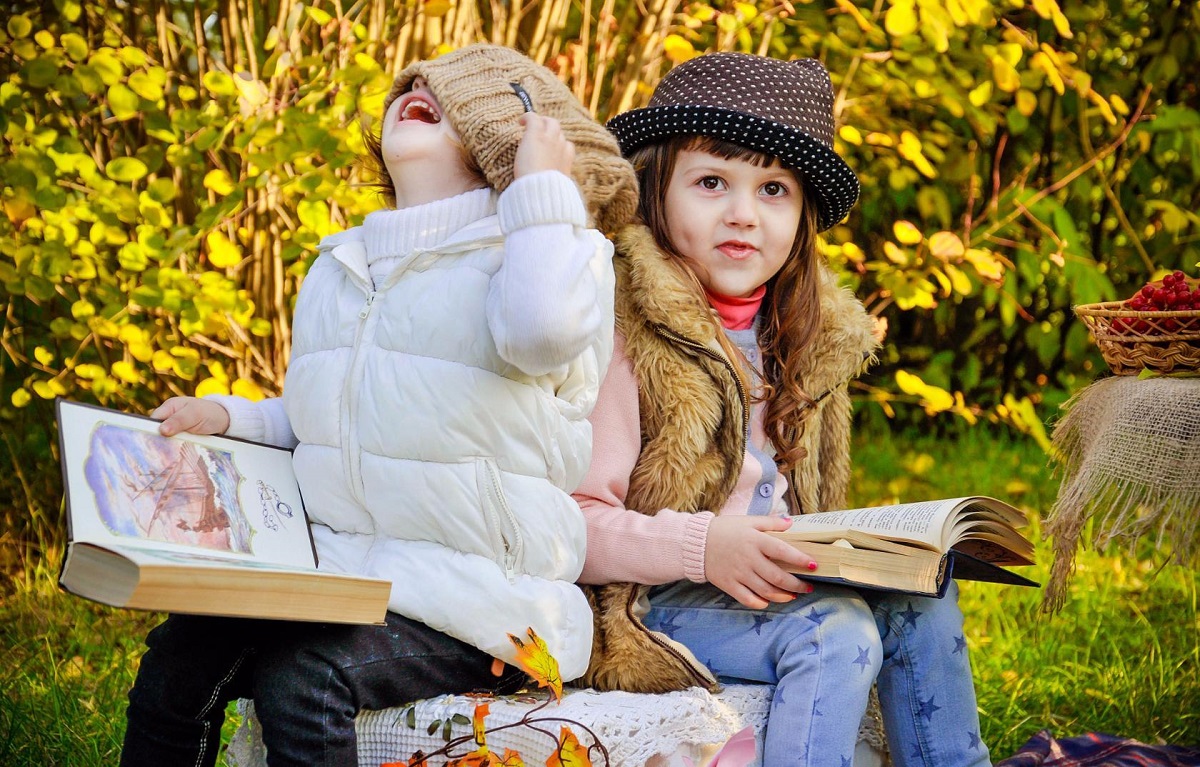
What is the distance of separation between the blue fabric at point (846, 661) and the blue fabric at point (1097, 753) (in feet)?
2.09

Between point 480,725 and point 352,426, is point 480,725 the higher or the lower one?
the lower one

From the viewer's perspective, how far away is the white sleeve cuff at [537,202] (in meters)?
1.60

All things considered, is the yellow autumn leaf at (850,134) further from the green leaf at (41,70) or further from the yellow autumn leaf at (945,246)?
the green leaf at (41,70)

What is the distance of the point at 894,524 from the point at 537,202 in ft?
2.23

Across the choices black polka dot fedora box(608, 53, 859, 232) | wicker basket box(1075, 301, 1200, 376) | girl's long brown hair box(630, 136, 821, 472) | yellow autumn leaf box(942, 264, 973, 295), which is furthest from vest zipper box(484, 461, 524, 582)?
yellow autumn leaf box(942, 264, 973, 295)

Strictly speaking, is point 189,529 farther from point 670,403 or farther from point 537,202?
point 670,403

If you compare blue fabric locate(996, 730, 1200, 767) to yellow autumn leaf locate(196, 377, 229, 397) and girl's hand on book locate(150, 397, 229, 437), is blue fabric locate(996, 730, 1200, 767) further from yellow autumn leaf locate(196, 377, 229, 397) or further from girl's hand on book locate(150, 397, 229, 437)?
yellow autumn leaf locate(196, 377, 229, 397)

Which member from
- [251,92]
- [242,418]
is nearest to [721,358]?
[242,418]

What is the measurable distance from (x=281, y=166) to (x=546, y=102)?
1330mm

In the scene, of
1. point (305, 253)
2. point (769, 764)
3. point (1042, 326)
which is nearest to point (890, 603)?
point (769, 764)

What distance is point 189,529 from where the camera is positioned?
1.54 m

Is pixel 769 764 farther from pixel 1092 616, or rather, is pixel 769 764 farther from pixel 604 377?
pixel 1092 616

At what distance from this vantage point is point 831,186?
82.5 inches

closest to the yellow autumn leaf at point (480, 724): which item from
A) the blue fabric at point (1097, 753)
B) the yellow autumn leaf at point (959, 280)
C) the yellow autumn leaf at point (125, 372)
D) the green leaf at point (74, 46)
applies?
the blue fabric at point (1097, 753)
